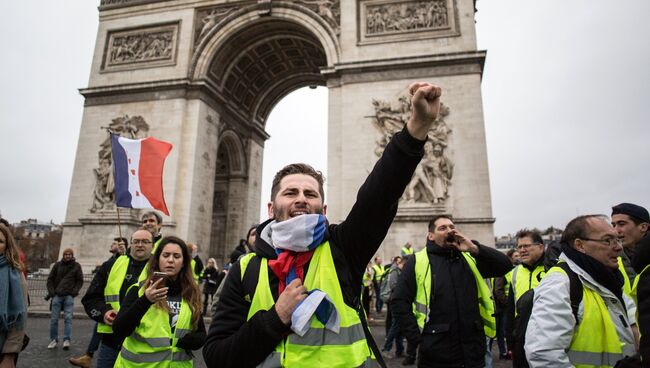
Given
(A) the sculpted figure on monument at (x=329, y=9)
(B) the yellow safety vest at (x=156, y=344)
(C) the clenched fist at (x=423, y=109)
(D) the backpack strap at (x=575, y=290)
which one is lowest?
(B) the yellow safety vest at (x=156, y=344)

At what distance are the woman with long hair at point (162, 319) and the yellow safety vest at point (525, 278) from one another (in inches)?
122

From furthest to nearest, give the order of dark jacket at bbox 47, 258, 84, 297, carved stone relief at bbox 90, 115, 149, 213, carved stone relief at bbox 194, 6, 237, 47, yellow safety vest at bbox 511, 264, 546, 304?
carved stone relief at bbox 194, 6, 237, 47 → carved stone relief at bbox 90, 115, 149, 213 → dark jacket at bbox 47, 258, 84, 297 → yellow safety vest at bbox 511, 264, 546, 304

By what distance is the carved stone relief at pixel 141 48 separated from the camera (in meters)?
15.8

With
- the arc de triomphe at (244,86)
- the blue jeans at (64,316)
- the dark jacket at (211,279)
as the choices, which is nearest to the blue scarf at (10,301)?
the blue jeans at (64,316)

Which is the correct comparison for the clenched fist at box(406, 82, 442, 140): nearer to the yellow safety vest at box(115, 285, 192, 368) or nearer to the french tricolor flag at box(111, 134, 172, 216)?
the yellow safety vest at box(115, 285, 192, 368)

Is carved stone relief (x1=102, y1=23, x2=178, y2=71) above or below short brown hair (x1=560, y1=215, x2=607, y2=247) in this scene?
above

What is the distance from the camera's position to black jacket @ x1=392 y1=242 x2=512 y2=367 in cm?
282

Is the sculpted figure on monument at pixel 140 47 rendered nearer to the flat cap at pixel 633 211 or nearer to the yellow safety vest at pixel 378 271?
the yellow safety vest at pixel 378 271

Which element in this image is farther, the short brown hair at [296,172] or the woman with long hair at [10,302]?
the woman with long hair at [10,302]

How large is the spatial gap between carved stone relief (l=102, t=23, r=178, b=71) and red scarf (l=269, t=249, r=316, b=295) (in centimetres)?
1594

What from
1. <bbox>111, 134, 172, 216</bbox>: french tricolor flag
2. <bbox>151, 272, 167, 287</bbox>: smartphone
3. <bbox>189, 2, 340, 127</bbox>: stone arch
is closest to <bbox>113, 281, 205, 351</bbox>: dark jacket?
<bbox>151, 272, 167, 287</bbox>: smartphone

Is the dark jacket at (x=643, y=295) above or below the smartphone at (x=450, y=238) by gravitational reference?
below

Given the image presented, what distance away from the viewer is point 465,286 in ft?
9.90

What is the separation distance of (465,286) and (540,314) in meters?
1.00
